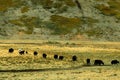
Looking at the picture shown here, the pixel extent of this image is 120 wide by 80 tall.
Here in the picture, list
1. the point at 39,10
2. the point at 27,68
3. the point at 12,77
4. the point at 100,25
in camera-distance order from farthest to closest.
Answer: the point at 39,10 → the point at 100,25 → the point at 27,68 → the point at 12,77

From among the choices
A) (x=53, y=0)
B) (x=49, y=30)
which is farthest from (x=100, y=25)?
(x=53, y=0)

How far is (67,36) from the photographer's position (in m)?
118

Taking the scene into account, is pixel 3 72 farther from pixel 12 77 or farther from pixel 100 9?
pixel 100 9

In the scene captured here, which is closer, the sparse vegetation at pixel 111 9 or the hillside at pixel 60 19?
the hillside at pixel 60 19

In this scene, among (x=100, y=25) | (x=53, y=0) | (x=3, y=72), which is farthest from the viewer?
(x=53, y=0)

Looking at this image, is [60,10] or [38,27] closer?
[38,27]

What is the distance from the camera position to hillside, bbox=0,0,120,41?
11831 cm

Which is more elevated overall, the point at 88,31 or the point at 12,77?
the point at 12,77

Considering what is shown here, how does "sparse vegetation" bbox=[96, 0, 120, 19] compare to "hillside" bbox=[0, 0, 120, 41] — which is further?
"sparse vegetation" bbox=[96, 0, 120, 19]

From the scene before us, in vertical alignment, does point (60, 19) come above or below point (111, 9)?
below

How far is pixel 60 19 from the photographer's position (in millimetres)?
129125

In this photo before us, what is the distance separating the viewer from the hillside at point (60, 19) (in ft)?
388

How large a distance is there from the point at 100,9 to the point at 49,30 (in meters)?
26.0

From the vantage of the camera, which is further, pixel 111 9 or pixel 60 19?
pixel 111 9
